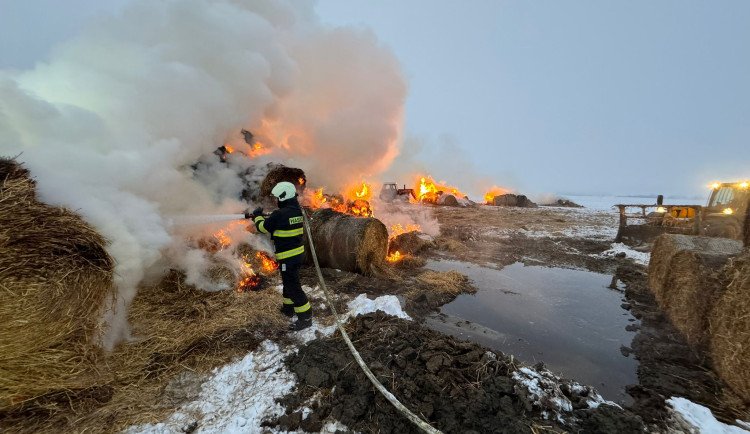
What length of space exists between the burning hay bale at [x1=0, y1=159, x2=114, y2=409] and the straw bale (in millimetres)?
8807

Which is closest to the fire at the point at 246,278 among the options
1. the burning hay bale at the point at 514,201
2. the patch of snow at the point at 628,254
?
the patch of snow at the point at 628,254

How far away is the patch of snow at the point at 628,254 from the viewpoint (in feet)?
31.5

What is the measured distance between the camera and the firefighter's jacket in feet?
16.8

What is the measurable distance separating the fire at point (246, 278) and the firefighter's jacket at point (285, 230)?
6.79ft

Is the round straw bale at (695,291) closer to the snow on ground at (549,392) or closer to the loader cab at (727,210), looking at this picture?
the snow on ground at (549,392)

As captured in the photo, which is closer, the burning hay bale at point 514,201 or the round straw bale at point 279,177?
the round straw bale at point 279,177

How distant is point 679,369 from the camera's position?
13.5 feet

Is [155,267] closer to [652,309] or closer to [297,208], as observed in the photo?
[297,208]

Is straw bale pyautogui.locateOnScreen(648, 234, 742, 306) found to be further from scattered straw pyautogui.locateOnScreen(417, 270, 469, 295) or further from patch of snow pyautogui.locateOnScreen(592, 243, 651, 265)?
scattered straw pyautogui.locateOnScreen(417, 270, 469, 295)

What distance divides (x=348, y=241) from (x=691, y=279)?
6.71m

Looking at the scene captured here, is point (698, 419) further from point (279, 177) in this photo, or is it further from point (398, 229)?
A: point (279, 177)

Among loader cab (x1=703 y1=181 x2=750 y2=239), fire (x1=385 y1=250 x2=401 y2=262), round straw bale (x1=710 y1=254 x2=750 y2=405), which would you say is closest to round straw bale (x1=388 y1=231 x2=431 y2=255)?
fire (x1=385 y1=250 x2=401 y2=262)

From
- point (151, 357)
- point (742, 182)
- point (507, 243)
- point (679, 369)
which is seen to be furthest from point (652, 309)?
point (151, 357)

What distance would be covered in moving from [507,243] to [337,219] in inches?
338
